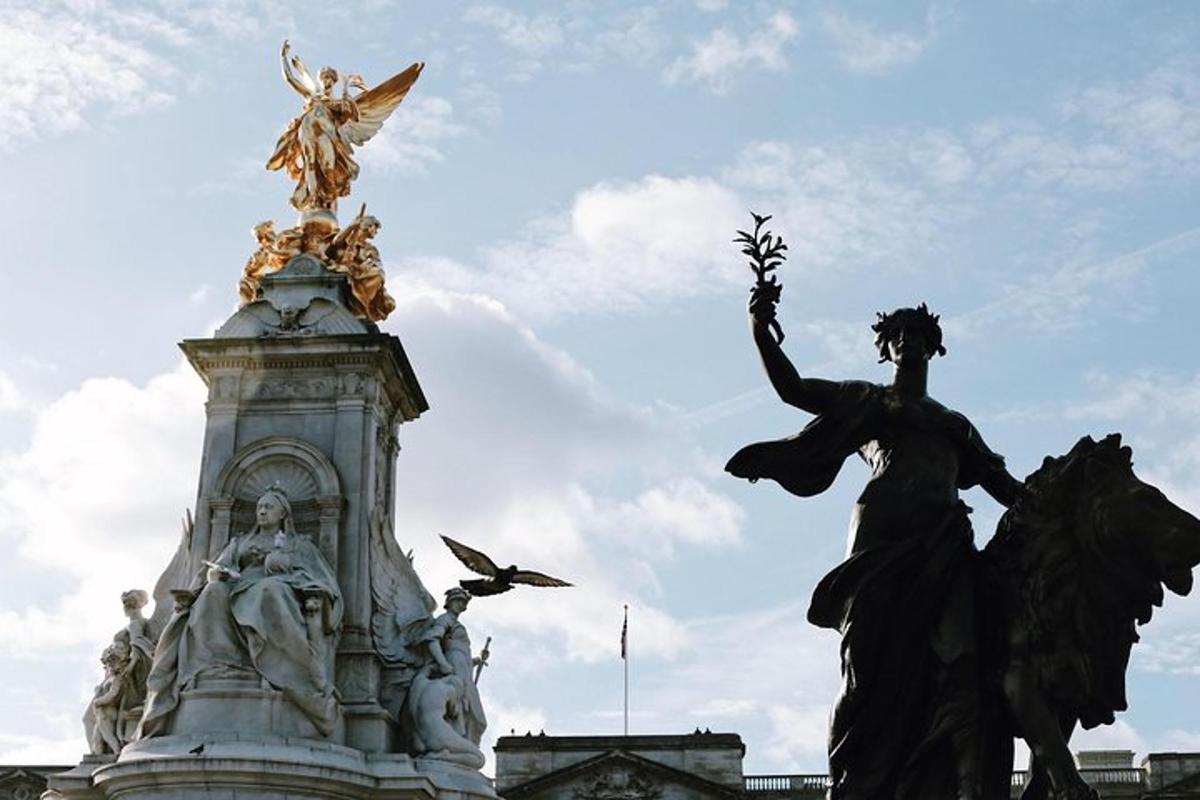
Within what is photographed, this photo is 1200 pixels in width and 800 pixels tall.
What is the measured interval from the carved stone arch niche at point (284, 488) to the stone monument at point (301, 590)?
27 mm

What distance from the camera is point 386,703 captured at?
80.1ft

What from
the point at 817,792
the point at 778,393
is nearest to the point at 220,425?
the point at 778,393

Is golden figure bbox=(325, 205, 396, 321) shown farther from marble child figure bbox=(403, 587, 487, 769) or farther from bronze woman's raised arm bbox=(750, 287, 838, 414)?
bronze woman's raised arm bbox=(750, 287, 838, 414)

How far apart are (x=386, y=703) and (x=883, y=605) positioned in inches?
670

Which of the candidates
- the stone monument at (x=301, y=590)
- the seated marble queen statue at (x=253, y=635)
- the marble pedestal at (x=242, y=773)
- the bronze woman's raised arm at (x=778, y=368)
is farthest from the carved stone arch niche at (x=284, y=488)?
the bronze woman's raised arm at (x=778, y=368)

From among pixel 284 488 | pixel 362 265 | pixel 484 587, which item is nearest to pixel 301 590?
pixel 284 488

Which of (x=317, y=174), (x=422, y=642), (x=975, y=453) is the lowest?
(x=975, y=453)

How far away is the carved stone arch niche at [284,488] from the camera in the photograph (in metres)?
24.8

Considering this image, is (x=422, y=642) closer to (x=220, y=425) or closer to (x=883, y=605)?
(x=220, y=425)

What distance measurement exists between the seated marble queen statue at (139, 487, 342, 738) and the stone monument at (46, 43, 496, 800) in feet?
0.09

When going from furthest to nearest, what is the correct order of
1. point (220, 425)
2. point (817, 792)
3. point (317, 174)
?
point (817, 792) → point (317, 174) → point (220, 425)

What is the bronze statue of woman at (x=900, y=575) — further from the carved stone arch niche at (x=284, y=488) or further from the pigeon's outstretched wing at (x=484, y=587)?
the pigeon's outstretched wing at (x=484, y=587)

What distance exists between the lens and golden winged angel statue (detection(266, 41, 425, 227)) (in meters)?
27.7

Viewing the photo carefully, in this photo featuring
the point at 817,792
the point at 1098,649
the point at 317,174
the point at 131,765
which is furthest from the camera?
the point at 817,792
